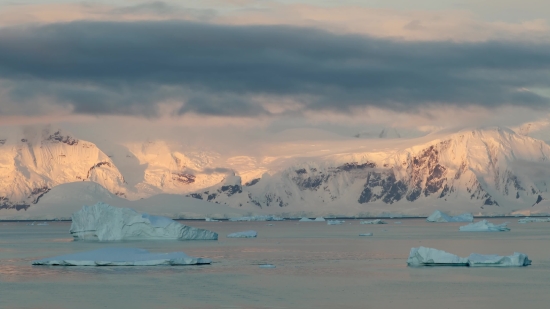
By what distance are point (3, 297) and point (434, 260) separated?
2409 centimetres

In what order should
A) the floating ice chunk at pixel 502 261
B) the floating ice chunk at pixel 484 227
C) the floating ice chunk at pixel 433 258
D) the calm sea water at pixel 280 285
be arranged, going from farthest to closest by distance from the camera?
1. the floating ice chunk at pixel 484 227
2. the floating ice chunk at pixel 433 258
3. the floating ice chunk at pixel 502 261
4. the calm sea water at pixel 280 285

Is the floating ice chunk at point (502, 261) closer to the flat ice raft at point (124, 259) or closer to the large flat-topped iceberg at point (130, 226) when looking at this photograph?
Answer: the flat ice raft at point (124, 259)

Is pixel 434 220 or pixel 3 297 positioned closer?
pixel 3 297

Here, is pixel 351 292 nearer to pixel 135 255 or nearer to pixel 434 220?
pixel 135 255

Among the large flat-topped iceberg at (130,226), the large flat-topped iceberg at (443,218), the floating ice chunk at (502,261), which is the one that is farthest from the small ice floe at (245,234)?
the large flat-topped iceberg at (443,218)

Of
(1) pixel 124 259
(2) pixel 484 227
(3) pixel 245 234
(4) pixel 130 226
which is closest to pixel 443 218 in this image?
(2) pixel 484 227

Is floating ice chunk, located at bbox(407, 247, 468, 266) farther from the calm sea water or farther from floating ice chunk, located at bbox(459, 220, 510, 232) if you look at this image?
floating ice chunk, located at bbox(459, 220, 510, 232)

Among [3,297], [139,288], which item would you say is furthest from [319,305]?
[3,297]

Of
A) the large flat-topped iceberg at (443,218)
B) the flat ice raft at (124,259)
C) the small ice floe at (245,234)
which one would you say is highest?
the flat ice raft at (124,259)

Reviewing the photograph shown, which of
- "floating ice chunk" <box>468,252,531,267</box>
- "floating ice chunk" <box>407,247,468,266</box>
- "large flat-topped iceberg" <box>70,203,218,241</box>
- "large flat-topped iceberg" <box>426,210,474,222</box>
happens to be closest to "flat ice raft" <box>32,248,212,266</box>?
"floating ice chunk" <box>407,247,468,266</box>

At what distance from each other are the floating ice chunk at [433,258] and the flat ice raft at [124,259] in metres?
11.8

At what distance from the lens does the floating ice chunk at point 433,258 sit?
52500mm

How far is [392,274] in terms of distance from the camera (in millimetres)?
48844

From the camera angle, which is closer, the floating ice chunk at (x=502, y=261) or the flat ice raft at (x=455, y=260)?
the floating ice chunk at (x=502, y=261)
